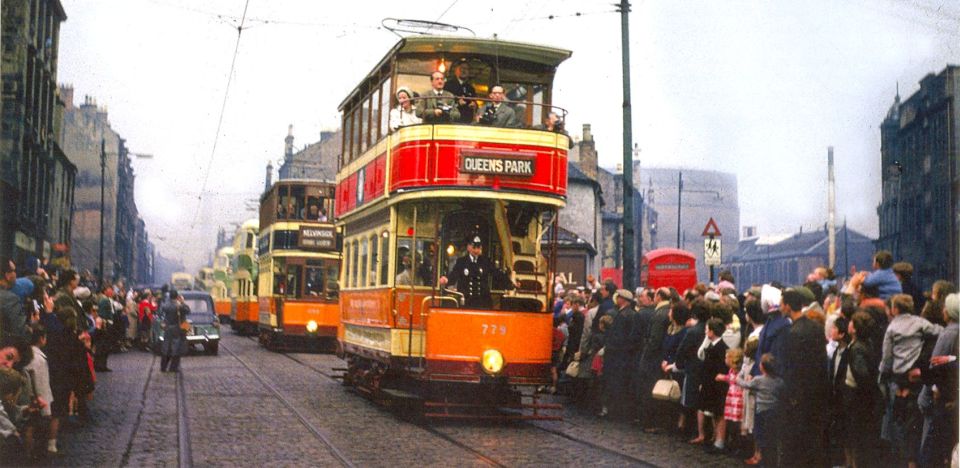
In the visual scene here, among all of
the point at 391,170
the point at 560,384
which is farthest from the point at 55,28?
the point at 560,384

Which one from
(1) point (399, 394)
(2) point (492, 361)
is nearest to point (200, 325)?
(1) point (399, 394)

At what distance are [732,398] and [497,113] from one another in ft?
16.4

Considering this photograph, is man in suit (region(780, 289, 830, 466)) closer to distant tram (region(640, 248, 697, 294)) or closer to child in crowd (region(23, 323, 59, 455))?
child in crowd (region(23, 323, 59, 455))

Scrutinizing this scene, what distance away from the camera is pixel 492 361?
14289mm

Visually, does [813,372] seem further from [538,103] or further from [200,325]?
[200,325]

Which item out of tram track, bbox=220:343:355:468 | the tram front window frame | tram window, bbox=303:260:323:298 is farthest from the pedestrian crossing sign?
tram window, bbox=303:260:323:298

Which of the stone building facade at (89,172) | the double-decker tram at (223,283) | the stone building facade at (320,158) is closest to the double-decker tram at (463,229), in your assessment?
the stone building facade at (89,172)

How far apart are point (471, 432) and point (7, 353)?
5.82 metres

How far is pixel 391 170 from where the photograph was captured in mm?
15414

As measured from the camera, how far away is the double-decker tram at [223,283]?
58453 mm

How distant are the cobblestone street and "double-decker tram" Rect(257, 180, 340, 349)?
1124cm

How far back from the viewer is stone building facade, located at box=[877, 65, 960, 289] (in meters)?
13.4

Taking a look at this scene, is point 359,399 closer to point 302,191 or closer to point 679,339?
point 679,339

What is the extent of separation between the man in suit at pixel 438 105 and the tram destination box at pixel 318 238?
15.7 m
